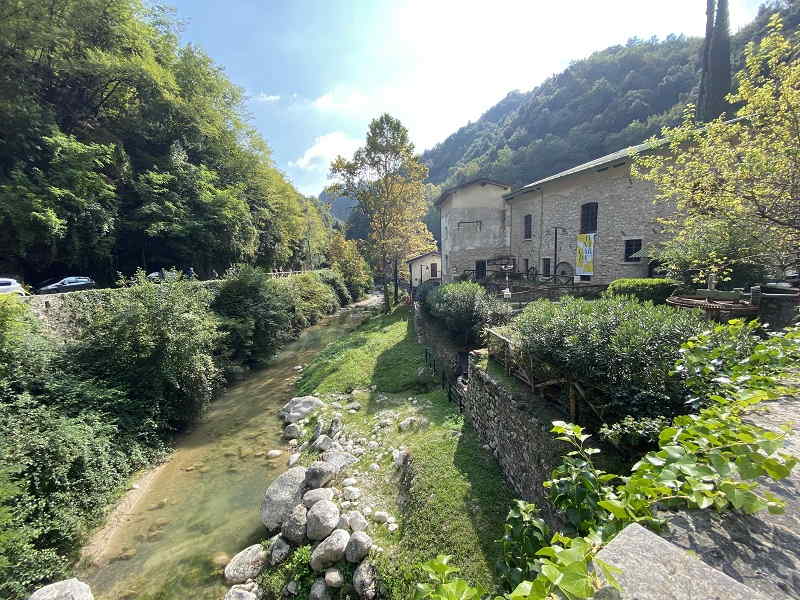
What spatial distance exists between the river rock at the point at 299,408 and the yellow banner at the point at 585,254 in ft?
56.5

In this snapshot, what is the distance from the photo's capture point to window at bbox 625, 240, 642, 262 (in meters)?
16.7

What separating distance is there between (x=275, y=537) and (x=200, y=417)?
646 centimetres

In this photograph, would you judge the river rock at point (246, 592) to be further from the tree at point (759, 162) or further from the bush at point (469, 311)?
the tree at point (759, 162)

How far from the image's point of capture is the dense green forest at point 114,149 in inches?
519

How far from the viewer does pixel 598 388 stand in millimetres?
4617

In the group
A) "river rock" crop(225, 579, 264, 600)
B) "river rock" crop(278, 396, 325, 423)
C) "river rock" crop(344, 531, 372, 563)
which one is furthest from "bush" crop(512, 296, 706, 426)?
"river rock" crop(278, 396, 325, 423)

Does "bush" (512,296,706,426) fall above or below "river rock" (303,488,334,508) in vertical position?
above

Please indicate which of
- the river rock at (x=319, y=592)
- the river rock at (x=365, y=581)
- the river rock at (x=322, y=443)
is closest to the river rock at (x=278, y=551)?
the river rock at (x=319, y=592)

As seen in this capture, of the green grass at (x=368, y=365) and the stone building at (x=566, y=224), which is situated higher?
the stone building at (x=566, y=224)

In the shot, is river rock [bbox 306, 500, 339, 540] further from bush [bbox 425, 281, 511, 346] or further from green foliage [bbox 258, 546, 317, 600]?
bush [bbox 425, 281, 511, 346]

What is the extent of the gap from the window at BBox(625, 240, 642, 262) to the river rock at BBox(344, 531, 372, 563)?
18.2 m

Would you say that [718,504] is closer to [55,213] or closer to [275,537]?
[275,537]

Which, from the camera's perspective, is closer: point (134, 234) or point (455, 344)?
point (455, 344)

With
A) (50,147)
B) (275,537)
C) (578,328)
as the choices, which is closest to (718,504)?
(578,328)
